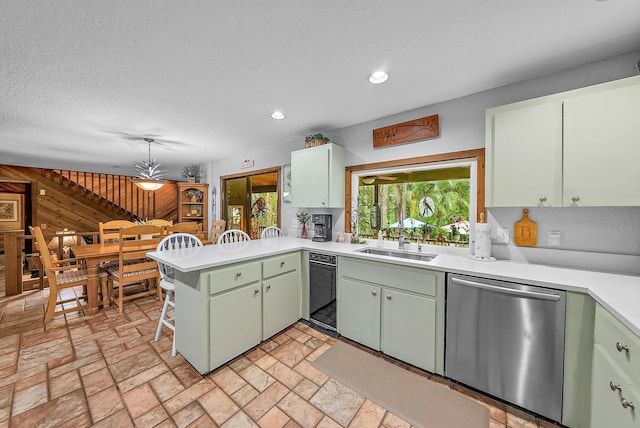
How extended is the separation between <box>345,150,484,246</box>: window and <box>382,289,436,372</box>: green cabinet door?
2.77ft

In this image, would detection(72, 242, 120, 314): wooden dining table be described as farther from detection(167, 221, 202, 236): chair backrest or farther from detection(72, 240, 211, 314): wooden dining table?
detection(167, 221, 202, 236): chair backrest

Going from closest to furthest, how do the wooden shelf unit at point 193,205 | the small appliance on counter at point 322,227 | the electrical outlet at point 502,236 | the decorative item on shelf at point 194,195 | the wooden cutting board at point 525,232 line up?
the wooden cutting board at point 525,232 → the electrical outlet at point 502,236 → the small appliance on counter at point 322,227 → the wooden shelf unit at point 193,205 → the decorative item on shelf at point 194,195

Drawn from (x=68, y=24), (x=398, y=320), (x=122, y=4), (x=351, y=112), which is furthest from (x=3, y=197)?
(x=398, y=320)

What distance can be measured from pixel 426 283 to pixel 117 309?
3599mm

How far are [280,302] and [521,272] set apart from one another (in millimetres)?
1975

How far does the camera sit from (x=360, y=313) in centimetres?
221

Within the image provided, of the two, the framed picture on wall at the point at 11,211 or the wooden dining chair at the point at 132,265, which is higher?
the framed picture on wall at the point at 11,211

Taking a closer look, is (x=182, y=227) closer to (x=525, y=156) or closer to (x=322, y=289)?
(x=322, y=289)

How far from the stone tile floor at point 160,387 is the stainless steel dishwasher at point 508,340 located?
0.50ft

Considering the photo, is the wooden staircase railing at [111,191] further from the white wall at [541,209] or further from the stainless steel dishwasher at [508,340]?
the stainless steel dishwasher at [508,340]

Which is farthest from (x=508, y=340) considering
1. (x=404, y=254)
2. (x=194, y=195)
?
(x=194, y=195)

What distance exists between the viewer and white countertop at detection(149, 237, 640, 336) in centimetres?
116

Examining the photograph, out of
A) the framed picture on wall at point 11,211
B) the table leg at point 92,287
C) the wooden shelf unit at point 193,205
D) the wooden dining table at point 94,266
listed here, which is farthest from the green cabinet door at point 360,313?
the framed picture on wall at point 11,211

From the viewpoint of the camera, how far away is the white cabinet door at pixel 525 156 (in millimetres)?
1626
